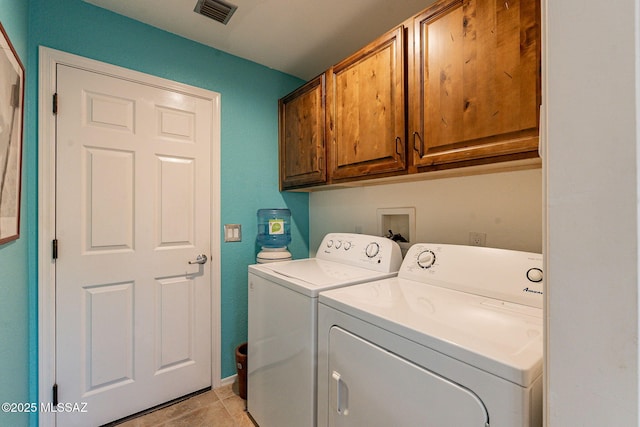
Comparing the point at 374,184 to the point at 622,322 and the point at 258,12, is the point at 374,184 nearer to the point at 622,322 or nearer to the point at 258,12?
the point at 258,12

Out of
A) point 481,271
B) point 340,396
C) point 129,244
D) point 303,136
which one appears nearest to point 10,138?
point 129,244

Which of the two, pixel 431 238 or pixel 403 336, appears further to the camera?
pixel 431 238

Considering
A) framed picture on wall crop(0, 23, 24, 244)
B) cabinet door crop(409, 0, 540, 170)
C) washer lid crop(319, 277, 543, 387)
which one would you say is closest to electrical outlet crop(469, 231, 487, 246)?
washer lid crop(319, 277, 543, 387)

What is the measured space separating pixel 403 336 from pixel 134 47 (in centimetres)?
217

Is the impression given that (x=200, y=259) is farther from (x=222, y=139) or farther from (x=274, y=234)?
(x=222, y=139)

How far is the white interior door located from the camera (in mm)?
1557

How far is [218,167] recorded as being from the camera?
2.02m

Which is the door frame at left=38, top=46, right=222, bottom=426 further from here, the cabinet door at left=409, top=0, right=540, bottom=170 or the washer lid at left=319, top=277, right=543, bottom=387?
the cabinet door at left=409, top=0, right=540, bottom=170

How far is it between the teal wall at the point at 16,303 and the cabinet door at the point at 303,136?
144 cm

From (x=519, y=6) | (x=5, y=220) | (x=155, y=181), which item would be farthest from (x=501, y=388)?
(x=155, y=181)

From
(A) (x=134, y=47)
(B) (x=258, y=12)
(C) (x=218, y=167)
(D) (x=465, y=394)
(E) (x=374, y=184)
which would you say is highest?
(B) (x=258, y=12)

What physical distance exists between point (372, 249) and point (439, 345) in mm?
894

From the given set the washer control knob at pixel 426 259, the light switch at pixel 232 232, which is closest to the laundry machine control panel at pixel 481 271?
the washer control knob at pixel 426 259

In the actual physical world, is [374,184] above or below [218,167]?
below
